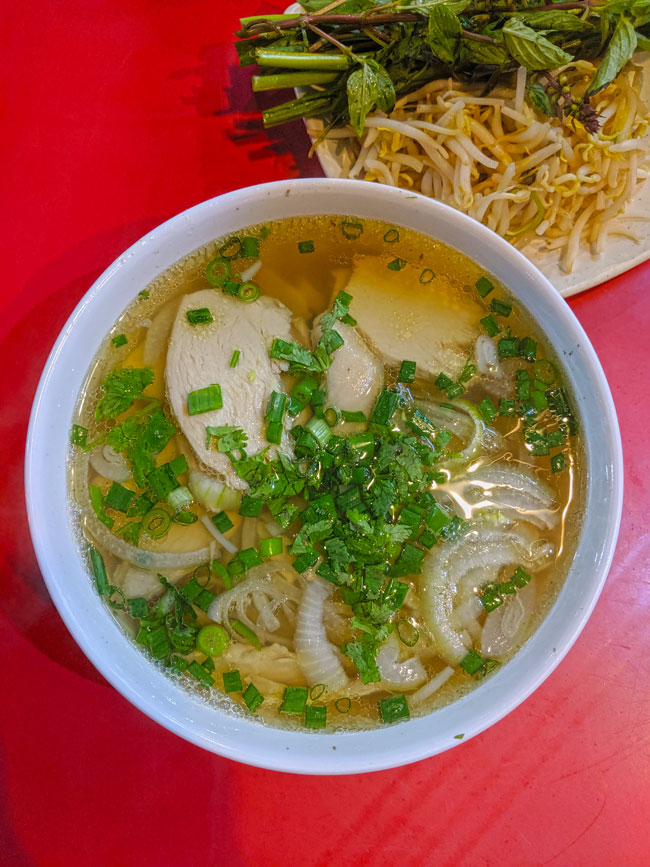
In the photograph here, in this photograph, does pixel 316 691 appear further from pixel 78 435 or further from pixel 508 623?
pixel 78 435

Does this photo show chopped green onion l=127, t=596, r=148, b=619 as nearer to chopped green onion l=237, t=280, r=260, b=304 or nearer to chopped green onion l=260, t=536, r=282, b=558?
chopped green onion l=260, t=536, r=282, b=558

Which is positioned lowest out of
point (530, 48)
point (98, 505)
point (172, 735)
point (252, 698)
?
point (172, 735)

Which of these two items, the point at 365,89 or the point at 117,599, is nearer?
the point at 117,599

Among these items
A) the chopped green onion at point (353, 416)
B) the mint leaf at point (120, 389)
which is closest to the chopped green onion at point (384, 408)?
the chopped green onion at point (353, 416)

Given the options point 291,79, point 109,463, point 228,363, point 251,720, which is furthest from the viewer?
point 291,79

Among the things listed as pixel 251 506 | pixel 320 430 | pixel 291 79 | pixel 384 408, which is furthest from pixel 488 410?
pixel 291 79

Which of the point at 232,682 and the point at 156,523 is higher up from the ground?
the point at 156,523

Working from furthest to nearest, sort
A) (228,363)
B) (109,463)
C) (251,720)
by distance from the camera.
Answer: (228,363) < (109,463) < (251,720)

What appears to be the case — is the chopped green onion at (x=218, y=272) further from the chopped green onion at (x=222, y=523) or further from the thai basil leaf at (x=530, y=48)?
the thai basil leaf at (x=530, y=48)
